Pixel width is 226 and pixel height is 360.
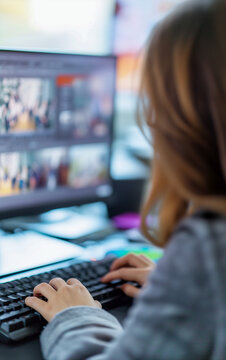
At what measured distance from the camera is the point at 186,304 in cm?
52

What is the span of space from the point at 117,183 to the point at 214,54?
84cm

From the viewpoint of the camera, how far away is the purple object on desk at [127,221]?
1282 mm

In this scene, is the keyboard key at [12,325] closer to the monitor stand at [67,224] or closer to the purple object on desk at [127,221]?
the monitor stand at [67,224]

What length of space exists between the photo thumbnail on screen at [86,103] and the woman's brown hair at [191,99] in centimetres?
46

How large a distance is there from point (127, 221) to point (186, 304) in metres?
0.82

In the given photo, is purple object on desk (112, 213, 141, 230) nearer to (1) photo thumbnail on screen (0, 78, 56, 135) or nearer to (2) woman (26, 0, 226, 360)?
(1) photo thumbnail on screen (0, 78, 56, 135)

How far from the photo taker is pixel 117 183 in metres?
1.36

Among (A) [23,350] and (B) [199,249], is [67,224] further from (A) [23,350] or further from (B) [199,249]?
(B) [199,249]

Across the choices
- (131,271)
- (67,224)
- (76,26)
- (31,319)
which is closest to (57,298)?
(31,319)

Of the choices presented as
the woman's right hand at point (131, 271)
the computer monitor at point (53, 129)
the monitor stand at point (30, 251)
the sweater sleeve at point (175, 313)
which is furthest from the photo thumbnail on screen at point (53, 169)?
the sweater sleeve at point (175, 313)

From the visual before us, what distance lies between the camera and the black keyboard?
0.67 meters

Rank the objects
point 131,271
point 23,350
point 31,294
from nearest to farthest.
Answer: point 23,350 → point 31,294 → point 131,271

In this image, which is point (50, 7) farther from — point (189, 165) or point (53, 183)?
point (189, 165)

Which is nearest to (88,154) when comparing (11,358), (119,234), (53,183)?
(53,183)
